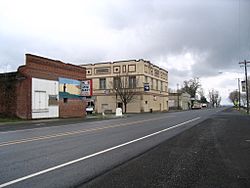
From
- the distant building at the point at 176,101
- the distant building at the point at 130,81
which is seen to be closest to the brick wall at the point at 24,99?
the distant building at the point at 130,81

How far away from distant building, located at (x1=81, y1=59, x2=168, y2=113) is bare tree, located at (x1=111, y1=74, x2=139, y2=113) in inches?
Result: 9.4

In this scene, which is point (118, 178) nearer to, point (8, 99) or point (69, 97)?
point (8, 99)

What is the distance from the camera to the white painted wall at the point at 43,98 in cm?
3273

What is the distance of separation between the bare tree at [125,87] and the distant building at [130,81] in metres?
0.24

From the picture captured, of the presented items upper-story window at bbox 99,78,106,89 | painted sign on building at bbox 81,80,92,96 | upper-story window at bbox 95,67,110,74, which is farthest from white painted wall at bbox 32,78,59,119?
upper-story window at bbox 99,78,106,89

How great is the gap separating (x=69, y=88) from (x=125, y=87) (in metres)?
25.9

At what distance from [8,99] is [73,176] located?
29.9m

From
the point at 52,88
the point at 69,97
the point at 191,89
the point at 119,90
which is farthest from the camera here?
the point at 191,89

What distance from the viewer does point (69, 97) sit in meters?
39.1

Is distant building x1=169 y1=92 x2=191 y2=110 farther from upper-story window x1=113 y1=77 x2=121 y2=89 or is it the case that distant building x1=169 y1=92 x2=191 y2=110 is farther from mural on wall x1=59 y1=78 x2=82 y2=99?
mural on wall x1=59 y1=78 x2=82 y2=99

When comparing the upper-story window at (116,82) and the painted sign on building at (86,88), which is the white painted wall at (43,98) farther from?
the upper-story window at (116,82)

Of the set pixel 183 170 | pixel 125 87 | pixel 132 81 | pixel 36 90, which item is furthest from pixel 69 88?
pixel 183 170

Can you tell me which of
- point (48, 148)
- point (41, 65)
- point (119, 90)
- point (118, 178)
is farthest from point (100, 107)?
point (118, 178)

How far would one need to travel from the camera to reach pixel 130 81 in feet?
216
